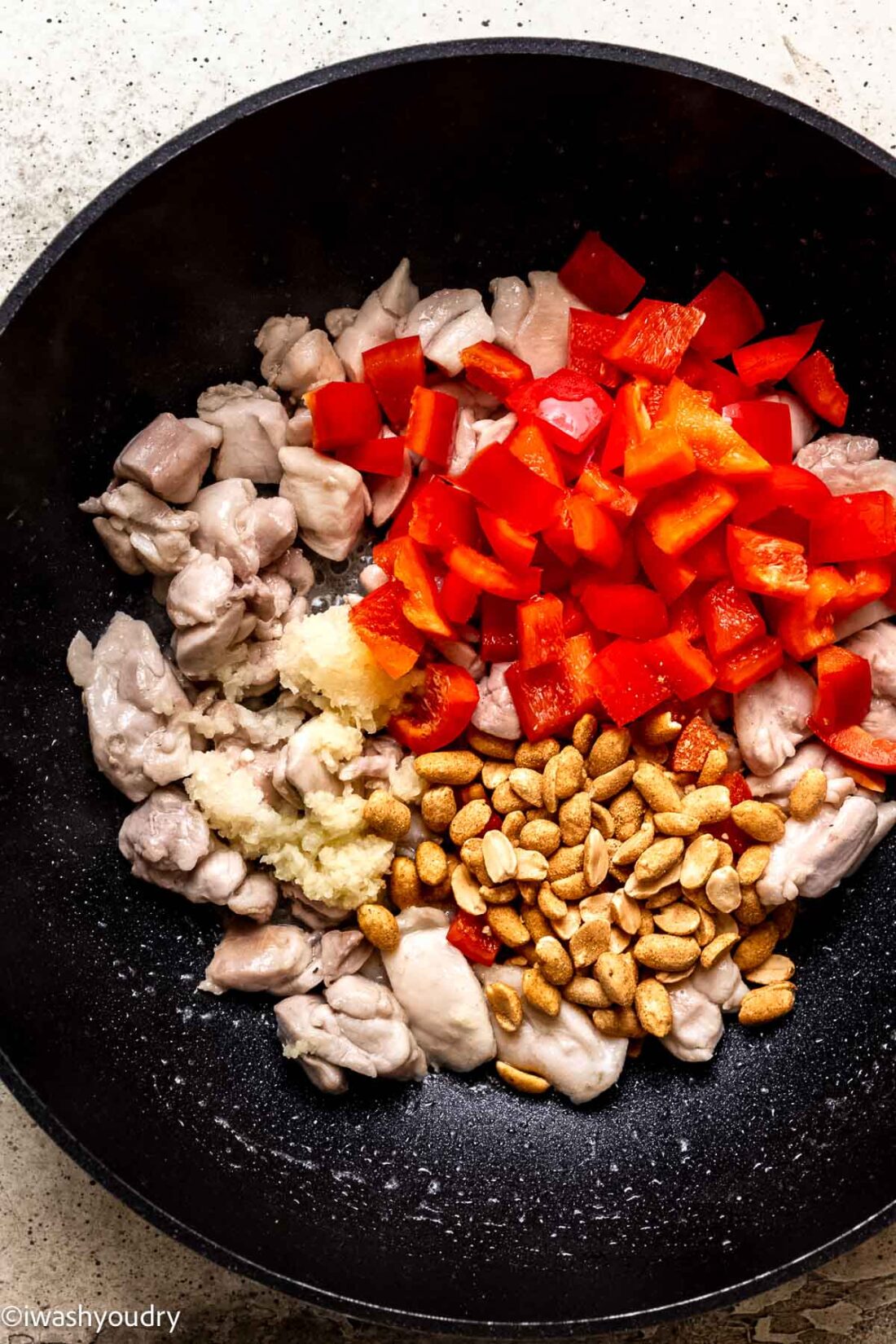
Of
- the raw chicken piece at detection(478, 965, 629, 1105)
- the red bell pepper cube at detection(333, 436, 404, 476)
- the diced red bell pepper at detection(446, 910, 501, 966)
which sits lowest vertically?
the raw chicken piece at detection(478, 965, 629, 1105)

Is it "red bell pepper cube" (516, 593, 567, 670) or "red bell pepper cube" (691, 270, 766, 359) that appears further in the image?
"red bell pepper cube" (691, 270, 766, 359)

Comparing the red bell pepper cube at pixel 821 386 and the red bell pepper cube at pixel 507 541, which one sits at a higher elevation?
the red bell pepper cube at pixel 821 386

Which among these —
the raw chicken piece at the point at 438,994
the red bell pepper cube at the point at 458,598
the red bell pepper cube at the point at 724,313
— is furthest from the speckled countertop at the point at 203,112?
the red bell pepper cube at the point at 458,598

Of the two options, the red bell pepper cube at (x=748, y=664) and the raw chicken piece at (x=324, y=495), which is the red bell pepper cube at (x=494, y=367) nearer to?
the raw chicken piece at (x=324, y=495)

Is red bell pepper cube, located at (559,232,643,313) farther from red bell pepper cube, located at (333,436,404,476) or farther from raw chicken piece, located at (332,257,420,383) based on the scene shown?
red bell pepper cube, located at (333,436,404,476)

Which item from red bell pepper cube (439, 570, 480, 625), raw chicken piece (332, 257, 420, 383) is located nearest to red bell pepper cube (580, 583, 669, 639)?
red bell pepper cube (439, 570, 480, 625)

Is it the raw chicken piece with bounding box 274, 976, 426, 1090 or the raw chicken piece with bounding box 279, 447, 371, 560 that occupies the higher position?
the raw chicken piece with bounding box 279, 447, 371, 560

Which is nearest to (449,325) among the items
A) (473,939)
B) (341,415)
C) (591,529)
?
(341,415)
